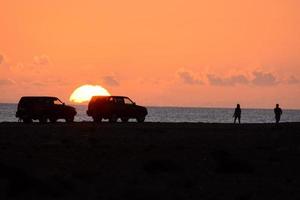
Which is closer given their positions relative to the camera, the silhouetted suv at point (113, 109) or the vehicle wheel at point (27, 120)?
the vehicle wheel at point (27, 120)

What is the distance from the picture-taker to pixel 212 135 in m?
38.9

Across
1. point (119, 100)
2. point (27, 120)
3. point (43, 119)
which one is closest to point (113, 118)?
point (119, 100)

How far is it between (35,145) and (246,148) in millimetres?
9042

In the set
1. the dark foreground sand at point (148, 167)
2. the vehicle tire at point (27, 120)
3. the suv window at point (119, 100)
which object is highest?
the suv window at point (119, 100)

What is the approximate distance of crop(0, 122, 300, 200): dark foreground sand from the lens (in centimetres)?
2205

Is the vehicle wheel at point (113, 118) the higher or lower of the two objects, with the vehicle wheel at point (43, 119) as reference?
higher

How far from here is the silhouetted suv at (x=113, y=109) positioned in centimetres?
5828

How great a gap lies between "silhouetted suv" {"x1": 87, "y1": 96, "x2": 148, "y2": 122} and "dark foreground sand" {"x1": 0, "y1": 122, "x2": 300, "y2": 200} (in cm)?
2091

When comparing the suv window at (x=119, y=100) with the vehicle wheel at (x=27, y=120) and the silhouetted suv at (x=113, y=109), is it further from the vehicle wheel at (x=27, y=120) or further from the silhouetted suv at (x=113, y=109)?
the vehicle wheel at (x=27, y=120)

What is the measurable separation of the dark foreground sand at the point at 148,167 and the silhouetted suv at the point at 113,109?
20.9 m

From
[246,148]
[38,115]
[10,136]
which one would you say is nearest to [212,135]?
[246,148]

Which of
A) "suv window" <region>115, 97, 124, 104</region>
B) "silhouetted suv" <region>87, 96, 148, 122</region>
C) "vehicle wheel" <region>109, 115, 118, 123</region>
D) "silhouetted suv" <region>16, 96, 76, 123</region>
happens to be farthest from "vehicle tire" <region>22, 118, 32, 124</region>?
"suv window" <region>115, 97, 124, 104</region>

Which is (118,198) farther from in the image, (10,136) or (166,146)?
(10,136)

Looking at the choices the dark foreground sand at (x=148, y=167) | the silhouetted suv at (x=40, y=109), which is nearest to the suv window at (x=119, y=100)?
the silhouetted suv at (x=40, y=109)
